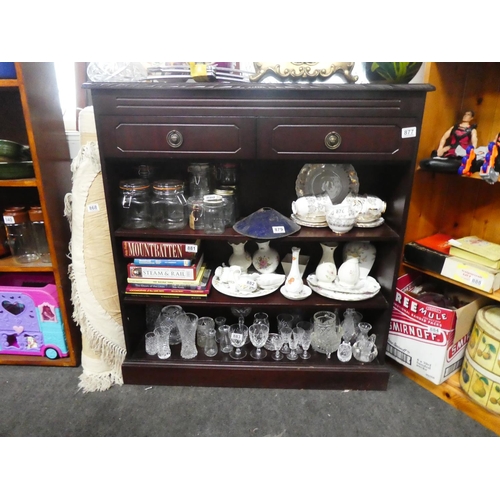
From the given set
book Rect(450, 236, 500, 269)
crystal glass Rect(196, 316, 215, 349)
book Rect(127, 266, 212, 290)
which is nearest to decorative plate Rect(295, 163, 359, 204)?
book Rect(450, 236, 500, 269)

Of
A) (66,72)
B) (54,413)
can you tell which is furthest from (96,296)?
(66,72)

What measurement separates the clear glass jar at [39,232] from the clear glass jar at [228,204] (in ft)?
2.55

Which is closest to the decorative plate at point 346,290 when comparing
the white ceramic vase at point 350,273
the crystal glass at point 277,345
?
the white ceramic vase at point 350,273

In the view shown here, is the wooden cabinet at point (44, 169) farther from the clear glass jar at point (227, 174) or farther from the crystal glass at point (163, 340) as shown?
the clear glass jar at point (227, 174)

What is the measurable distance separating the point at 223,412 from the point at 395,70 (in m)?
1.35

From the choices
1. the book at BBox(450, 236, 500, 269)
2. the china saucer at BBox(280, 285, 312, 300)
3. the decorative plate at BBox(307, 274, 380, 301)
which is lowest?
the china saucer at BBox(280, 285, 312, 300)

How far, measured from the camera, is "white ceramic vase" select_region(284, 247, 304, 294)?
4.64 ft

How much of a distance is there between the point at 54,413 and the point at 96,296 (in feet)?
Answer: 1.53

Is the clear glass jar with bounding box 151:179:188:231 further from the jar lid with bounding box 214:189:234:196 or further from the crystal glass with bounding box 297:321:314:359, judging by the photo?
the crystal glass with bounding box 297:321:314:359

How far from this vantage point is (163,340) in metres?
1.50

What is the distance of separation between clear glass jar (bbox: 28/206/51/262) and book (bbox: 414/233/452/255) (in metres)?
1.59

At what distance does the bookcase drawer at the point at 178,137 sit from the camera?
1170mm

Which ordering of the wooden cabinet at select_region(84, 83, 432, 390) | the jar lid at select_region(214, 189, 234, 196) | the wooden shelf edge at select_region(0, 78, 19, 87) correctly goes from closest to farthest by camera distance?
the wooden cabinet at select_region(84, 83, 432, 390) → the wooden shelf edge at select_region(0, 78, 19, 87) → the jar lid at select_region(214, 189, 234, 196)

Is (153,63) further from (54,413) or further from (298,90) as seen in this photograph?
(54,413)
